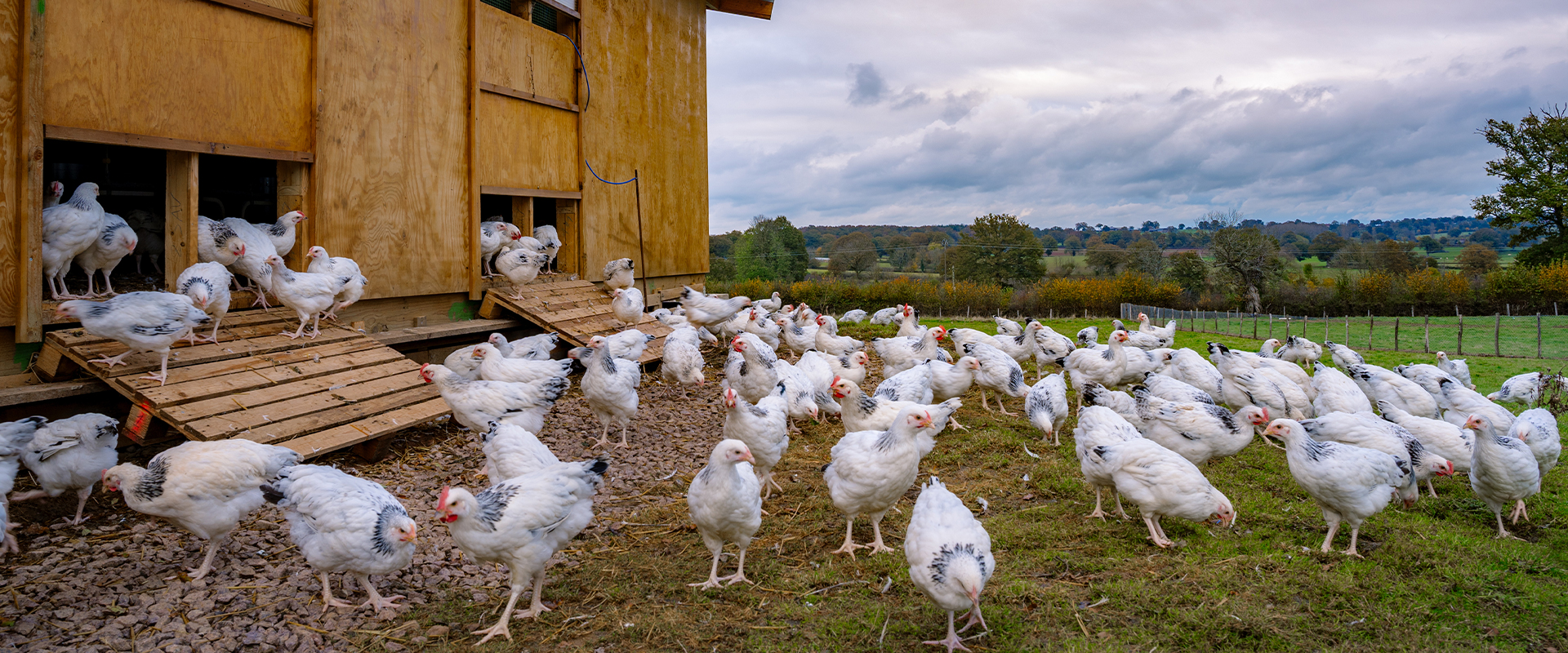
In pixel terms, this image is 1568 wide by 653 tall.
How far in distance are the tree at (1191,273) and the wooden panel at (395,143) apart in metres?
37.1

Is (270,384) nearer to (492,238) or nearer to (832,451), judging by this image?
(492,238)

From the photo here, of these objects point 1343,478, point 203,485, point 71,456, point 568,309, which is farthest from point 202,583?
point 1343,478

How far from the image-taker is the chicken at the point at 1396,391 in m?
8.07

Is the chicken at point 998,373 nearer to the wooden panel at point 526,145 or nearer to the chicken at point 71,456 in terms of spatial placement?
the wooden panel at point 526,145

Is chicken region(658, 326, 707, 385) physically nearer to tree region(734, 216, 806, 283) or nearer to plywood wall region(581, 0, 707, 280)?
plywood wall region(581, 0, 707, 280)

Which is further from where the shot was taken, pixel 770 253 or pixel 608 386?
pixel 770 253

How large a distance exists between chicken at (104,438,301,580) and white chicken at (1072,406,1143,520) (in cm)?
559

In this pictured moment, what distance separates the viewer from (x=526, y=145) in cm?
1075

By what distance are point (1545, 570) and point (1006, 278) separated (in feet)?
116

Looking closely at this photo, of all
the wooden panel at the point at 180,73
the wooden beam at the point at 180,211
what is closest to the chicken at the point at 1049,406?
the wooden panel at the point at 180,73

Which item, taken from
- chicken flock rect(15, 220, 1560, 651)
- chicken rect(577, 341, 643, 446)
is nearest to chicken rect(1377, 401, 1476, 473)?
chicken flock rect(15, 220, 1560, 651)

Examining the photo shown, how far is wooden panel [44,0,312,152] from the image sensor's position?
598 centimetres

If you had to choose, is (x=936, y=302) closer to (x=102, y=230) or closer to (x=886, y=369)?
(x=886, y=369)

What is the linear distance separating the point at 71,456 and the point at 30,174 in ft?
7.53
